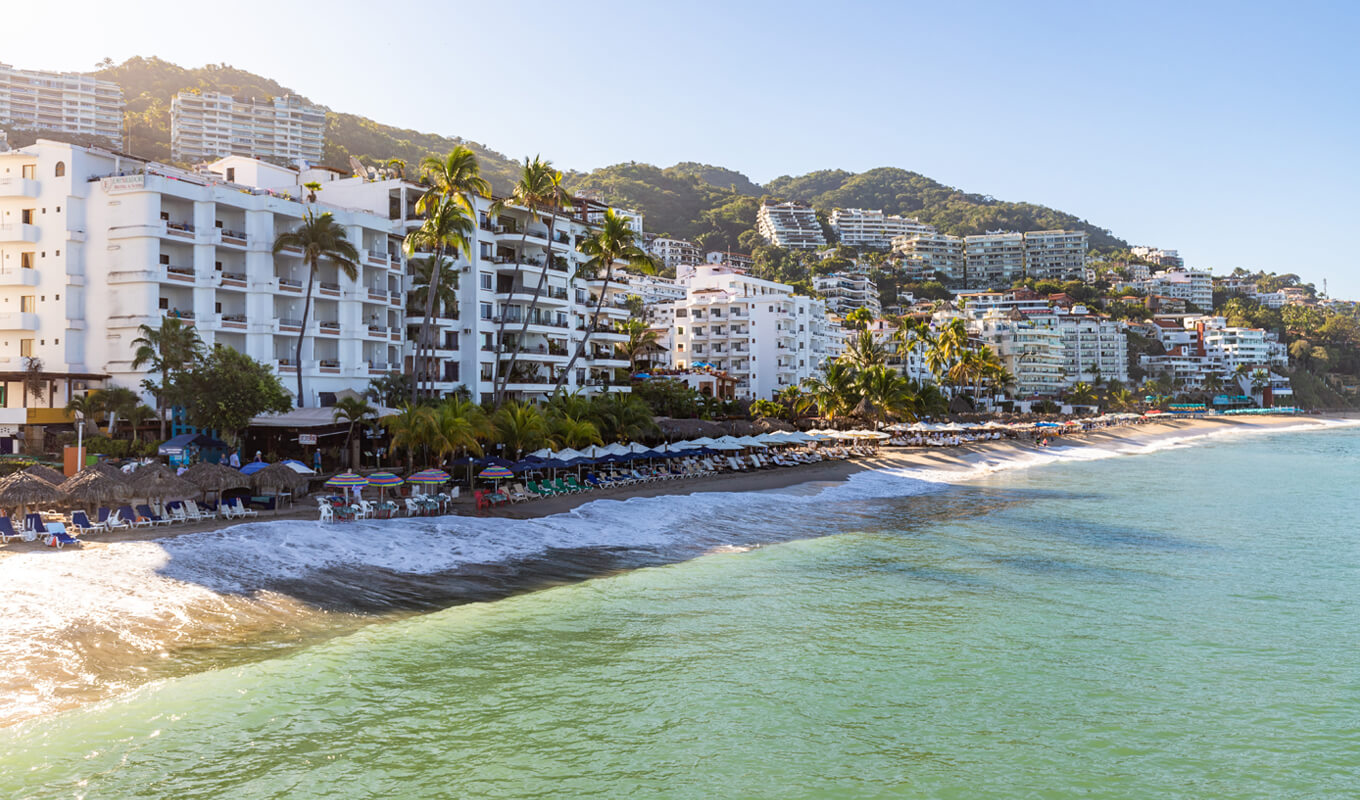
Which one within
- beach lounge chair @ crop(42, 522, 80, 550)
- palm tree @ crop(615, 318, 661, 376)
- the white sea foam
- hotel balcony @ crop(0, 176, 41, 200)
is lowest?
the white sea foam

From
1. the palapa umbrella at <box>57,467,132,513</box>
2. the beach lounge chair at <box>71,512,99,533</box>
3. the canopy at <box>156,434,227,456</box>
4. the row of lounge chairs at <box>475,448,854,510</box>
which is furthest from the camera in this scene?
the row of lounge chairs at <box>475,448,854,510</box>

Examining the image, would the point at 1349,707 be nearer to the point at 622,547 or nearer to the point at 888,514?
the point at 622,547

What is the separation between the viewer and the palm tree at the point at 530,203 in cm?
5475

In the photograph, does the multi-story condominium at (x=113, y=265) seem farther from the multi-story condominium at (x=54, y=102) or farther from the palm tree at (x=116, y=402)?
the multi-story condominium at (x=54, y=102)

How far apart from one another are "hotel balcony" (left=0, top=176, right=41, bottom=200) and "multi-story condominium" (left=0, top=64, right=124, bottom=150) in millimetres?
168139

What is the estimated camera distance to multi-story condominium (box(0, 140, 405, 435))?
143 feet

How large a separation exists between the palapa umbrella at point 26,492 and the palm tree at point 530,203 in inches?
1185

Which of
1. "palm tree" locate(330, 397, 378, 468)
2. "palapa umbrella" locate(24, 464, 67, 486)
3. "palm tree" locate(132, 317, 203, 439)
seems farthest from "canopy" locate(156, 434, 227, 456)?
"palapa umbrella" locate(24, 464, 67, 486)

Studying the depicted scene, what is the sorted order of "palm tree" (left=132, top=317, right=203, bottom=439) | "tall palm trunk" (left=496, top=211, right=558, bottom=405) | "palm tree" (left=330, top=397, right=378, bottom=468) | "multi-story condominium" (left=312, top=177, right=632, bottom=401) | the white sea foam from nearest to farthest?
the white sea foam
"palm tree" (left=132, top=317, right=203, bottom=439)
"palm tree" (left=330, top=397, right=378, bottom=468)
"tall palm trunk" (left=496, top=211, right=558, bottom=405)
"multi-story condominium" (left=312, top=177, right=632, bottom=401)

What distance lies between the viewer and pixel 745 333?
11081 centimetres

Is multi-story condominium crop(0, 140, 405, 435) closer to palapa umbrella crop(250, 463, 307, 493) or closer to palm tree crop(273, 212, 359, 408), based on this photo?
palm tree crop(273, 212, 359, 408)

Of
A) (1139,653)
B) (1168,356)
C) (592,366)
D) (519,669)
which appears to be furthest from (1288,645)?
(1168,356)

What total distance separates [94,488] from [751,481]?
34204 mm

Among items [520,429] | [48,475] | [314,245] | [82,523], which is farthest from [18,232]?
[520,429]
